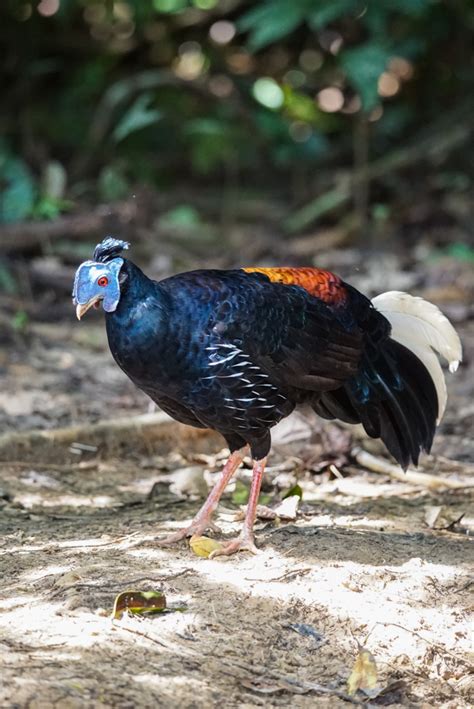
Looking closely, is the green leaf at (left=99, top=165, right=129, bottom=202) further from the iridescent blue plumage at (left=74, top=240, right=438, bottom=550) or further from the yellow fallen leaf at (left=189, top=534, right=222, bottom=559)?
the yellow fallen leaf at (left=189, top=534, right=222, bottom=559)

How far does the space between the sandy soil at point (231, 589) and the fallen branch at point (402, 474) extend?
0.13ft

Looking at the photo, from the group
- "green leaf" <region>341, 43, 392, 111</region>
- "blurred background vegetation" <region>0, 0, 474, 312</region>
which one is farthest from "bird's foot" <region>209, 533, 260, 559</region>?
"green leaf" <region>341, 43, 392, 111</region>

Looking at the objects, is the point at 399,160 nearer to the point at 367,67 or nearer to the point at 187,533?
the point at 367,67

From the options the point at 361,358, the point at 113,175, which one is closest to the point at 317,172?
the point at 113,175

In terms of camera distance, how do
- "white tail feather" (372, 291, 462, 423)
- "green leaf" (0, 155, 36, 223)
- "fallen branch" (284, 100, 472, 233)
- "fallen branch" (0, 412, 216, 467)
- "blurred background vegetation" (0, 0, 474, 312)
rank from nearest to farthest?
"white tail feather" (372, 291, 462, 423)
"fallen branch" (0, 412, 216, 467)
"green leaf" (0, 155, 36, 223)
"blurred background vegetation" (0, 0, 474, 312)
"fallen branch" (284, 100, 472, 233)

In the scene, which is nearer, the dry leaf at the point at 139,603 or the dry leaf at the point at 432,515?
the dry leaf at the point at 139,603

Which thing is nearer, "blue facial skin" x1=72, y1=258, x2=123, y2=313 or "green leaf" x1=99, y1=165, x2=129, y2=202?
"blue facial skin" x1=72, y1=258, x2=123, y2=313

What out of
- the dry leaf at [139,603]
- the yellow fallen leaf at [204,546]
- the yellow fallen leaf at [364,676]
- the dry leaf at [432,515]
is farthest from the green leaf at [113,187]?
the yellow fallen leaf at [364,676]

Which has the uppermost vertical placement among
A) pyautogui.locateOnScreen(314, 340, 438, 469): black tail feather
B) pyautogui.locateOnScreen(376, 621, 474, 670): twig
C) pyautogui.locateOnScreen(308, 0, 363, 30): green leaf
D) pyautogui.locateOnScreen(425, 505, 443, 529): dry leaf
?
pyautogui.locateOnScreen(308, 0, 363, 30): green leaf

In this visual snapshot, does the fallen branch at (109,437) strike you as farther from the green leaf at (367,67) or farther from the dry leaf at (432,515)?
the green leaf at (367,67)

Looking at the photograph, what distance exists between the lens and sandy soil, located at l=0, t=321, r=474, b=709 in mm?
3102

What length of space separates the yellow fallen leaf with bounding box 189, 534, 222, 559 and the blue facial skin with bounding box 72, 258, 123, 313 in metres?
0.98

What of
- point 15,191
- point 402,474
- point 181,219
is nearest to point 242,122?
point 181,219

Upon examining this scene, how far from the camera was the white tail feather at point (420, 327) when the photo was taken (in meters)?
4.74
